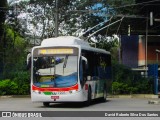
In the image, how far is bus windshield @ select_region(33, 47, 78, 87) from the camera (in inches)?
917

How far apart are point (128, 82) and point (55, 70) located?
1504 centimetres

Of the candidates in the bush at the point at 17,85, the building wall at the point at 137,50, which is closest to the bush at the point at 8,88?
the bush at the point at 17,85

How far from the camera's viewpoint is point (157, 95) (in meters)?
36.1

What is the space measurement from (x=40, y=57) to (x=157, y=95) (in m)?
14.6

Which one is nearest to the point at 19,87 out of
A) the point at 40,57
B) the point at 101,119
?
the point at 40,57

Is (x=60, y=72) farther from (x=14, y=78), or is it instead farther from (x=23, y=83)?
(x=14, y=78)

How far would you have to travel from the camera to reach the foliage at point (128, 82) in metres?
37.1

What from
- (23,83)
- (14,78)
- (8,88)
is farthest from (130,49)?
(8,88)

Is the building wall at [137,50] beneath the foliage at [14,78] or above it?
above

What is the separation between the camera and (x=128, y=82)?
37.5 metres

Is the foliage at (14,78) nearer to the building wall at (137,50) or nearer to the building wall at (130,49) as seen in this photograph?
the building wall at (137,50)

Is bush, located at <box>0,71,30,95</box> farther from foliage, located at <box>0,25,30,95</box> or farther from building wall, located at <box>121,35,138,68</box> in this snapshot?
building wall, located at <box>121,35,138,68</box>

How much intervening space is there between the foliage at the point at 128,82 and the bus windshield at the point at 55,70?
1380cm

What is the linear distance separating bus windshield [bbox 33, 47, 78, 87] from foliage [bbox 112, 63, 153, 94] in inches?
543
